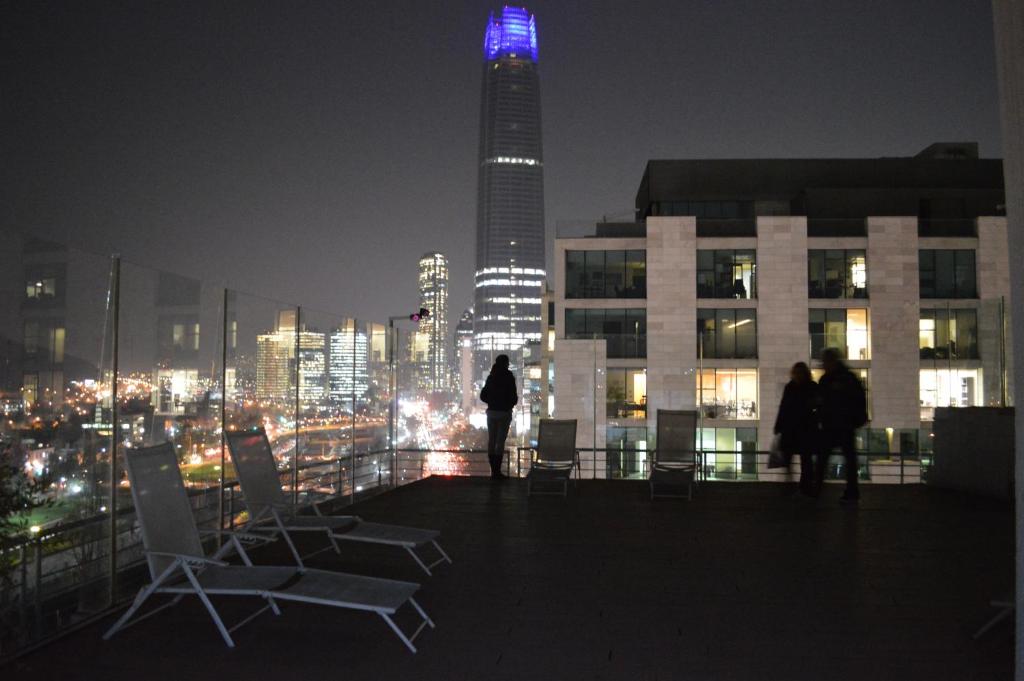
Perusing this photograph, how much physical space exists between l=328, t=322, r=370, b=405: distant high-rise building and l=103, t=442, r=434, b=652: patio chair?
4.60 metres

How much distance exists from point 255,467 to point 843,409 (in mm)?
6383

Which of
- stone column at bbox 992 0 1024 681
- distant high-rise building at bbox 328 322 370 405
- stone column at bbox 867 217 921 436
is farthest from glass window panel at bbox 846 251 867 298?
stone column at bbox 992 0 1024 681

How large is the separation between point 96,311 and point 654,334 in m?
32.4

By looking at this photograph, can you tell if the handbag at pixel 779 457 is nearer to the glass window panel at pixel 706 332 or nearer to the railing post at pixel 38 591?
the railing post at pixel 38 591

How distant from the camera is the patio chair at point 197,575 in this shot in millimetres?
4352

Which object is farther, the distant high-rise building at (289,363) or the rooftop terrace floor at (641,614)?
the distant high-rise building at (289,363)

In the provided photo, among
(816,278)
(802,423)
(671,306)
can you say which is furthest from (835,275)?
(802,423)

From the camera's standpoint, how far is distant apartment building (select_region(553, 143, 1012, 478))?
3575cm

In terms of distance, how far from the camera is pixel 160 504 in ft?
16.3

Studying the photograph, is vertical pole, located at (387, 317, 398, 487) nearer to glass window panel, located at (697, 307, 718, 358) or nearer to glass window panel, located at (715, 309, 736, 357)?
glass window panel, located at (697, 307, 718, 358)

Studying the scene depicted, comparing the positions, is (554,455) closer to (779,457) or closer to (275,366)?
(779,457)

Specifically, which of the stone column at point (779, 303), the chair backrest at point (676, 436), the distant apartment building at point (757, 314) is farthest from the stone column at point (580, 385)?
the chair backrest at point (676, 436)

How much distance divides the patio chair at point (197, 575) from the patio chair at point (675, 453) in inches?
253

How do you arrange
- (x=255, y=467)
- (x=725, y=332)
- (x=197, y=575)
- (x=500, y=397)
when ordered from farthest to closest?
(x=725, y=332), (x=500, y=397), (x=255, y=467), (x=197, y=575)
